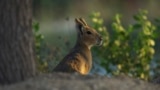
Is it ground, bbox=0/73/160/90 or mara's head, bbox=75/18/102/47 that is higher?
ground, bbox=0/73/160/90

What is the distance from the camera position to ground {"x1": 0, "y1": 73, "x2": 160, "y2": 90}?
716 centimetres

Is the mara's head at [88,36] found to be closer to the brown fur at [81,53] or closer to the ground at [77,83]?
the brown fur at [81,53]

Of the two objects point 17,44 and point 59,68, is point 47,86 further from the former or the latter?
point 59,68

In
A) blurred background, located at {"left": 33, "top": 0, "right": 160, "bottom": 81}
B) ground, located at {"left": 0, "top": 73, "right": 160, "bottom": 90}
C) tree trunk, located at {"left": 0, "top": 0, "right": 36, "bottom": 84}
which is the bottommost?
blurred background, located at {"left": 33, "top": 0, "right": 160, "bottom": 81}

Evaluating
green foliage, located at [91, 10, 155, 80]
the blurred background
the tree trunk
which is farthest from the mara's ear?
the blurred background

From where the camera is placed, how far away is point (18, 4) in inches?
286

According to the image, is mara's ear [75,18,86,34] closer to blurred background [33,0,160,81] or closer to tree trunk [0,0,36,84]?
tree trunk [0,0,36,84]

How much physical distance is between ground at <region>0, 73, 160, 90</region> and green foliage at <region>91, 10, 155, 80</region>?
400cm

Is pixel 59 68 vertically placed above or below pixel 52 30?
above

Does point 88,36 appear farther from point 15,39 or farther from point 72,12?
point 72,12

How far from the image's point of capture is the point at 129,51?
463 inches

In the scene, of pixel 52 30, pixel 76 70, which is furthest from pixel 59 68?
pixel 52 30

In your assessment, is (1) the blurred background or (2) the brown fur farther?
(1) the blurred background

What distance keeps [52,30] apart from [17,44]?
14.1m
